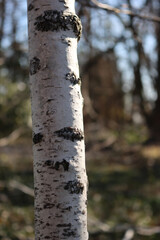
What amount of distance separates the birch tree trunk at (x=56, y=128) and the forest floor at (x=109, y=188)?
2040 millimetres

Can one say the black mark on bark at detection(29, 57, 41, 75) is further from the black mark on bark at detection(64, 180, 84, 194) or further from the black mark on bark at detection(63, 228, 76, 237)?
the black mark on bark at detection(63, 228, 76, 237)

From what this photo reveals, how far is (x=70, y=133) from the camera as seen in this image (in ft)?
4.49

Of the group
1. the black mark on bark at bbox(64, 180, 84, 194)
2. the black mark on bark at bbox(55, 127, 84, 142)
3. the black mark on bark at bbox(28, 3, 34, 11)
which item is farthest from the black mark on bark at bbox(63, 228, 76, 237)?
the black mark on bark at bbox(28, 3, 34, 11)

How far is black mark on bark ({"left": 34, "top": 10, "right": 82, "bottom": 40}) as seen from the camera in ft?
4.63

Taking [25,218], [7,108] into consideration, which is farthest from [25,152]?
[25,218]

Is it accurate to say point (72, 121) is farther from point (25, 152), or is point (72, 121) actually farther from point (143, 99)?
point (143, 99)

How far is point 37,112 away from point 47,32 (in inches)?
12.2

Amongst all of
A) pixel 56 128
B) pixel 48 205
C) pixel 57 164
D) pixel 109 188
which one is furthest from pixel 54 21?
pixel 109 188

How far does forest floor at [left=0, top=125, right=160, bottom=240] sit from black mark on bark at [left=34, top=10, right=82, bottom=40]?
2.32 meters

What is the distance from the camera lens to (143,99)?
10.1 m

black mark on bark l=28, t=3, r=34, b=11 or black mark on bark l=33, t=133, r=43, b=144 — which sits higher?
black mark on bark l=28, t=3, r=34, b=11

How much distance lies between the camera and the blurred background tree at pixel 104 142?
160 inches

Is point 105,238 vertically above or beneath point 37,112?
beneath

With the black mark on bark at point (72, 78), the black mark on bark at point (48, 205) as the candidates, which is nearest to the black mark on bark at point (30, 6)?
the black mark on bark at point (72, 78)
